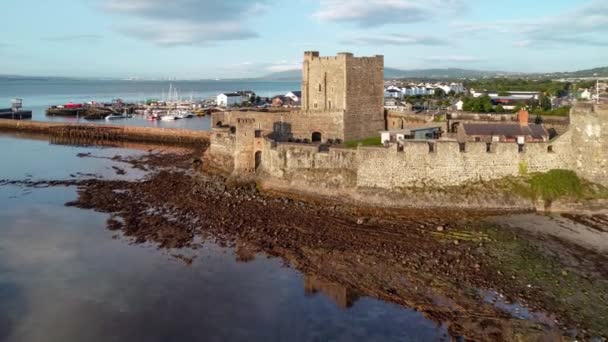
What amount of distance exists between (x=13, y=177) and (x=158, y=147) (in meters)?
13.5

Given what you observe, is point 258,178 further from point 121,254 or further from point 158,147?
point 158,147

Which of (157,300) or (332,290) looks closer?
(157,300)

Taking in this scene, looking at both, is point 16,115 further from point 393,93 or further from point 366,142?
point 393,93

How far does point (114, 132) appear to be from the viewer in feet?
163

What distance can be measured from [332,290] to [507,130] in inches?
586

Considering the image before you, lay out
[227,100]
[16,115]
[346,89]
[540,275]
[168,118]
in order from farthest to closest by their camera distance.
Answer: [227,100] < [168,118] < [16,115] < [346,89] < [540,275]

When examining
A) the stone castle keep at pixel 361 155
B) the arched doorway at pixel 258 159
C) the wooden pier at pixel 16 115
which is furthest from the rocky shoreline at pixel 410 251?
the wooden pier at pixel 16 115

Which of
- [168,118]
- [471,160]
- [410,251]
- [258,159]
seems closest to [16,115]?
[168,118]

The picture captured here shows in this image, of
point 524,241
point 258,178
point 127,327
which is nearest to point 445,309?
point 524,241

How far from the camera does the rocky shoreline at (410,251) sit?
11.7m

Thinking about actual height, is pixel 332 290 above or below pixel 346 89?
below

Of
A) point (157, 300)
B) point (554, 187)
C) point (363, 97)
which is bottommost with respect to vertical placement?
point (157, 300)

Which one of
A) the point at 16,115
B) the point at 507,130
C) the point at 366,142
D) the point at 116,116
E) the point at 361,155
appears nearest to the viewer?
the point at 361,155

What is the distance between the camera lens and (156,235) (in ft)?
59.8
